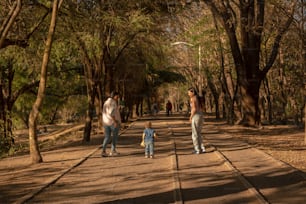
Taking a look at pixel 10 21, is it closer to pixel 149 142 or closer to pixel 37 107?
pixel 37 107

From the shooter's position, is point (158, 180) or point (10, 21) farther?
point (10, 21)

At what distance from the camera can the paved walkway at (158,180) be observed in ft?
27.5

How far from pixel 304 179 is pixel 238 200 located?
2.12m

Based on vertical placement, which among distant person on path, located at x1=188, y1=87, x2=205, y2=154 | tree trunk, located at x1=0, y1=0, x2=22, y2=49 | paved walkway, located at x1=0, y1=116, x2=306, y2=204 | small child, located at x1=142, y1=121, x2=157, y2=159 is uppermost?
tree trunk, located at x1=0, y1=0, x2=22, y2=49

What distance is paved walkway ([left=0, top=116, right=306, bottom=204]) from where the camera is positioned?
837 centimetres

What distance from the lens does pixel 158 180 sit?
10164 mm

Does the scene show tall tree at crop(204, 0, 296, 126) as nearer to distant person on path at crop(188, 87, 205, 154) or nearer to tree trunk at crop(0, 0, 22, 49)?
distant person on path at crop(188, 87, 205, 154)

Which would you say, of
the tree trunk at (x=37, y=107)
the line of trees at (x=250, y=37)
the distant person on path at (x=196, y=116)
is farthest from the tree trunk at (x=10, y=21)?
the line of trees at (x=250, y=37)

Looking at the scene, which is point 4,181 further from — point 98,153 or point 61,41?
point 61,41

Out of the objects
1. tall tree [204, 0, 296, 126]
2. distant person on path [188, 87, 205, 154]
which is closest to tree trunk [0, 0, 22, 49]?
distant person on path [188, 87, 205, 154]

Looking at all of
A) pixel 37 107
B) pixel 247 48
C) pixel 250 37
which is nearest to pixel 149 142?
pixel 37 107

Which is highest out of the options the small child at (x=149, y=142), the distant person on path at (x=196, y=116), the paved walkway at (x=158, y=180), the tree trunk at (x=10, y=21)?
the tree trunk at (x=10, y=21)

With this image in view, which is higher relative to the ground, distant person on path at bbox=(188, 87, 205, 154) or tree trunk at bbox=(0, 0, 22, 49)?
tree trunk at bbox=(0, 0, 22, 49)

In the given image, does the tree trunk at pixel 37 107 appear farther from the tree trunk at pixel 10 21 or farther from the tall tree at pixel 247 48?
the tall tree at pixel 247 48
